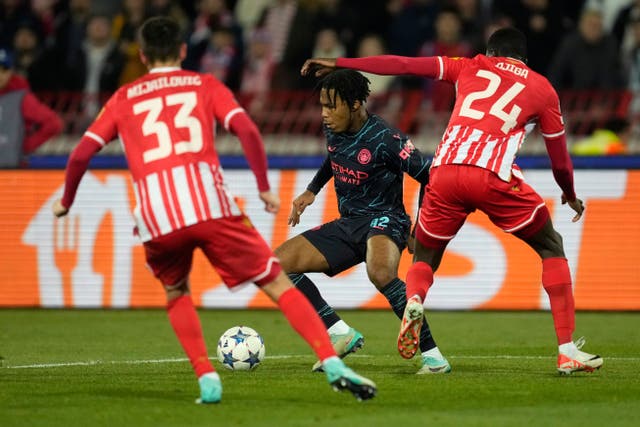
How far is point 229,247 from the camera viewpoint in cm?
681

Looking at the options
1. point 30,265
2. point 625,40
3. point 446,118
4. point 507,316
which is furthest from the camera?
point 625,40

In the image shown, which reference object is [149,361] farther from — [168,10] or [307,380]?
[168,10]

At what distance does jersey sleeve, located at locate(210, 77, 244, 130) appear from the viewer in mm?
6797

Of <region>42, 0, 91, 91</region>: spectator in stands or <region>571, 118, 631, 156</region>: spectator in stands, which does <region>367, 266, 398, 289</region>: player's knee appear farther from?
<region>42, 0, 91, 91</region>: spectator in stands

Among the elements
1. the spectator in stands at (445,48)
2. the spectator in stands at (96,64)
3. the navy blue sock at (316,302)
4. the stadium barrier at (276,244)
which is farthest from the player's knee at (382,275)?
the spectator in stands at (96,64)

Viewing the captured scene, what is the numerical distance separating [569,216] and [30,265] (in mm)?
5564

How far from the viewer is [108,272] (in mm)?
13641

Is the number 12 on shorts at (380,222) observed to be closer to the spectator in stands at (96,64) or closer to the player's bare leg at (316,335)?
the player's bare leg at (316,335)

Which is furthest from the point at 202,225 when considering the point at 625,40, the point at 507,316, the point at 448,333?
the point at 625,40

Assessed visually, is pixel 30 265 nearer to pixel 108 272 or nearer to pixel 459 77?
pixel 108 272

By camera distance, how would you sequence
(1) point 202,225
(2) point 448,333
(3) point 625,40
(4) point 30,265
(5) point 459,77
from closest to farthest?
(1) point 202,225 → (5) point 459,77 → (2) point 448,333 → (4) point 30,265 → (3) point 625,40

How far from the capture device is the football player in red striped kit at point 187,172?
22.3 feet

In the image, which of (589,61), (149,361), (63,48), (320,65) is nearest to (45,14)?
(63,48)

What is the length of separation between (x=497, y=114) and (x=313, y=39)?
871cm
